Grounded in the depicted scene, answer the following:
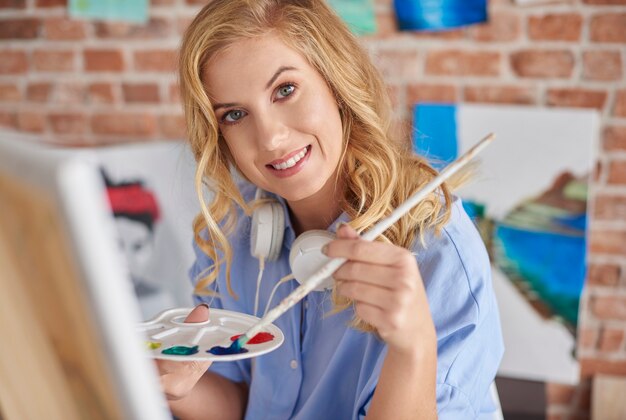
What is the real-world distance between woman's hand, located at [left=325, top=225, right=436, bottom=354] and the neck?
38 cm

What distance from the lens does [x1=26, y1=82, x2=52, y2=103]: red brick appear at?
76.7 inches

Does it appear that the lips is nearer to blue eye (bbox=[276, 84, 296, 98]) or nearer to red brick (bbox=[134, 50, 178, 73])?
blue eye (bbox=[276, 84, 296, 98])

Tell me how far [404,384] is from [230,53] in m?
0.54

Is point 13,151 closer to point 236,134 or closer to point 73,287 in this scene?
point 73,287

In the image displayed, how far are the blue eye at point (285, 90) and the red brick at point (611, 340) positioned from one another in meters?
1.24

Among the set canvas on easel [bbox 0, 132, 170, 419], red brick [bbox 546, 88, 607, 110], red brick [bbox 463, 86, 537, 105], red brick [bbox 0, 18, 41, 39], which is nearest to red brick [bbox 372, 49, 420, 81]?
red brick [bbox 463, 86, 537, 105]

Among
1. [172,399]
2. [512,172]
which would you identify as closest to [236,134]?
[172,399]

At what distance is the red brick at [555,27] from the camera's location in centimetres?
161

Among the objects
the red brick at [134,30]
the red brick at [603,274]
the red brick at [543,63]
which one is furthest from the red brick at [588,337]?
the red brick at [134,30]

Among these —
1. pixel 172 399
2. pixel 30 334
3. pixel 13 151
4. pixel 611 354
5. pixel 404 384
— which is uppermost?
pixel 13 151

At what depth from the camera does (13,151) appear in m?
0.40

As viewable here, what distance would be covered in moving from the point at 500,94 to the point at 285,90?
88 centimetres

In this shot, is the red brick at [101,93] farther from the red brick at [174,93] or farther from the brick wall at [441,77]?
the red brick at [174,93]

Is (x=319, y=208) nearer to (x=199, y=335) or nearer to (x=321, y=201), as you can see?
(x=321, y=201)
